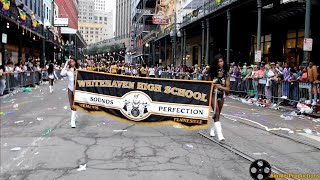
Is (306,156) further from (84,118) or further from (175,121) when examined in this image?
(84,118)

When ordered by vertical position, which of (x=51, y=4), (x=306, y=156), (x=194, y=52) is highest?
(x=51, y=4)

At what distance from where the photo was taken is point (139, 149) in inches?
262

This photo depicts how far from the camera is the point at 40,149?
258 inches

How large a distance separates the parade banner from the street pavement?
16.8 inches

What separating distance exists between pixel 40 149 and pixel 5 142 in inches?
41.0

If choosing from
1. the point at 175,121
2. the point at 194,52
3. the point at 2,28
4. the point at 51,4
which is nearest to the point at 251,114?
the point at 175,121

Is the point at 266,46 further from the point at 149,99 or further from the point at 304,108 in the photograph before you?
the point at 149,99

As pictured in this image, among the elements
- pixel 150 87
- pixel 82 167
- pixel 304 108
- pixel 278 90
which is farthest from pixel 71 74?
pixel 278 90

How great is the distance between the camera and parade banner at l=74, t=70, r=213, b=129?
299 inches

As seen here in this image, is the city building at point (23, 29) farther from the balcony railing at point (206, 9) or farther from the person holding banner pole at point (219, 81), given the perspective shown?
the person holding banner pole at point (219, 81)

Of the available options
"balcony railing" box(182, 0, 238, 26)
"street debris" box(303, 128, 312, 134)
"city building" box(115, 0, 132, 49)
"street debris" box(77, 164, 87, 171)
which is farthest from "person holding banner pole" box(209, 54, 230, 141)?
"city building" box(115, 0, 132, 49)

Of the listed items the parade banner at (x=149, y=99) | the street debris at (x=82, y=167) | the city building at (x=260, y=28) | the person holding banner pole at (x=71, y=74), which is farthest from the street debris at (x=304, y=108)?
the street debris at (x=82, y=167)

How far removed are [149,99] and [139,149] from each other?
1.52 m

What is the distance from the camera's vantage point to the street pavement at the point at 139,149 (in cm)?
535
